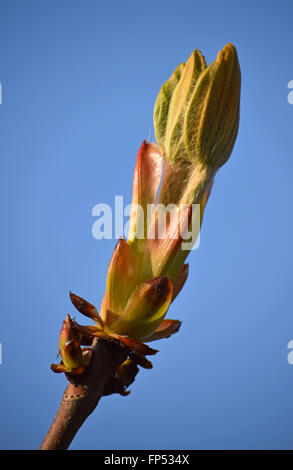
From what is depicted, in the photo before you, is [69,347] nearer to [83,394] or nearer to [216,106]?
[83,394]

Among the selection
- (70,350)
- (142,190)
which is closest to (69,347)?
(70,350)

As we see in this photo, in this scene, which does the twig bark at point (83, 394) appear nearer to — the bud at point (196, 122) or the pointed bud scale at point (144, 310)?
the pointed bud scale at point (144, 310)

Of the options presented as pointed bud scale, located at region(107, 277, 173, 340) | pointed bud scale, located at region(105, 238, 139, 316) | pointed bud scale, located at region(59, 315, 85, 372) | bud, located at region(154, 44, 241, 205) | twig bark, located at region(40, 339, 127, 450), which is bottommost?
twig bark, located at region(40, 339, 127, 450)

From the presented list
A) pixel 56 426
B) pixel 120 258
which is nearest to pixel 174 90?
pixel 120 258

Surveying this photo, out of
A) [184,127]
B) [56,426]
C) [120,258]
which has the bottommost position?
[56,426]

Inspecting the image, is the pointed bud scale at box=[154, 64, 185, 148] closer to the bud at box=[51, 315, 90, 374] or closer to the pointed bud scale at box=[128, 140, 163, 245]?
the pointed bud scale at box=[128, 140, 163, 245]

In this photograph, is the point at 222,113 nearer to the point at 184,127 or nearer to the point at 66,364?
the point at 184,127

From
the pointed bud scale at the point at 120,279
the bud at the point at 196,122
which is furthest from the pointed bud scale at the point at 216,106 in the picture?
the pointed bud scale at the point at 120,279

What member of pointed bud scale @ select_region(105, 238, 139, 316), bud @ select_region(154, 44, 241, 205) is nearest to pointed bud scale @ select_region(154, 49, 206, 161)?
bud @ select_region(154, 44, 241, 205)
